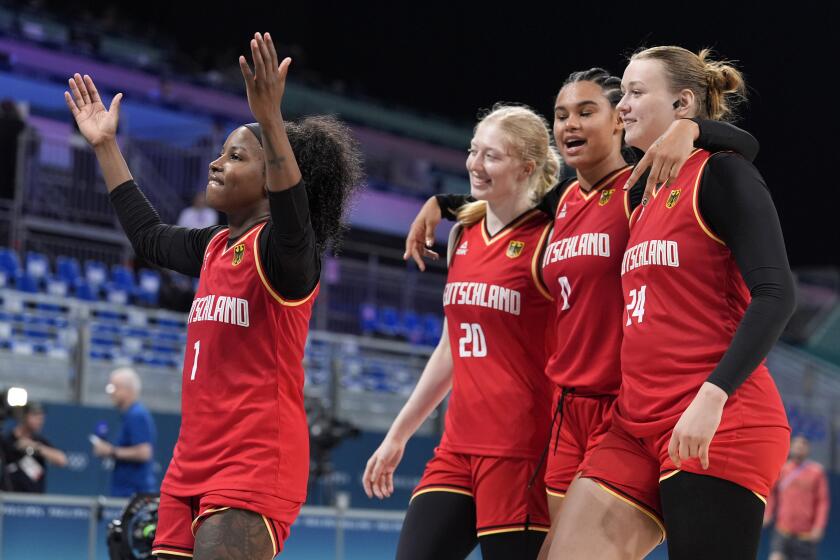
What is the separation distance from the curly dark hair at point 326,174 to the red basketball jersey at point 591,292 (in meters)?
0.69

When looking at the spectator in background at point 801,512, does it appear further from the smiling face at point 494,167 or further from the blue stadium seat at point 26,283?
the smiling face at point 494,167

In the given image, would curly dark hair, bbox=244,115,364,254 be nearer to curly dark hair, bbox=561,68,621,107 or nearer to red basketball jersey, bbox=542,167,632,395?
red basketball jersey, bbox=542,167,632,395

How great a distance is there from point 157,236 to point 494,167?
1.21m

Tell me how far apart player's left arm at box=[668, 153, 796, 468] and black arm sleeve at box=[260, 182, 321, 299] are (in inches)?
42.0

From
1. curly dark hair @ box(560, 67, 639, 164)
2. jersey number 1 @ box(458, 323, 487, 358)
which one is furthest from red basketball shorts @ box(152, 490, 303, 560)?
curly dark hair @ box(560, 67, 639, 164)

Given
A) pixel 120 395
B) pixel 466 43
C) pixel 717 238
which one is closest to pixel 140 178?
pixel 120 395

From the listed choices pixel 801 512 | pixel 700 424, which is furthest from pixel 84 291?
pixel 700 424

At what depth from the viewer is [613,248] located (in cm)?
379

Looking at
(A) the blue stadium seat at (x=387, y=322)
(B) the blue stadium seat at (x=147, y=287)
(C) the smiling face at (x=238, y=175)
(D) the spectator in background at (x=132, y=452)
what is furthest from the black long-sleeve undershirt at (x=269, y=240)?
(A) the blue stadium seat at (x=387, y=322)

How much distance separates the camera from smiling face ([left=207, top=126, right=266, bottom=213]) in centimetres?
372

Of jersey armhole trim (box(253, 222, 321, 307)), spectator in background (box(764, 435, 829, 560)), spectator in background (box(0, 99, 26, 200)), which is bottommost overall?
spectator in background (box(764, 435, 829, 560))

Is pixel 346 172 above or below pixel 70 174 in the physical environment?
below

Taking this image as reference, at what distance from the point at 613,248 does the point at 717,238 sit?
0.66m

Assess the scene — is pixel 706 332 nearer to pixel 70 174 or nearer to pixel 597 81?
pixel 597 81
